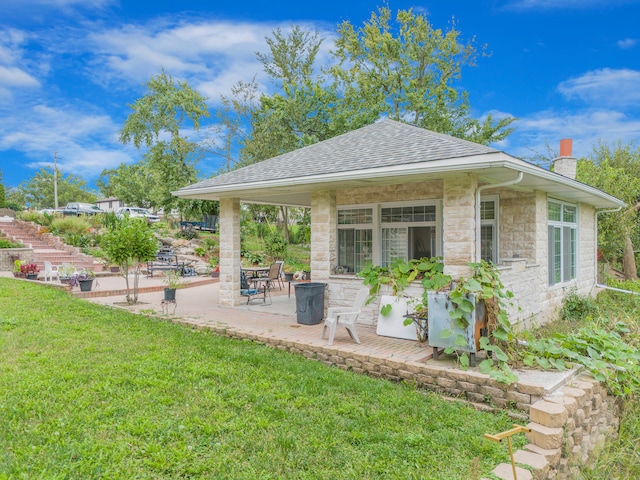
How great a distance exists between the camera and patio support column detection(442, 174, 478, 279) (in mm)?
6152

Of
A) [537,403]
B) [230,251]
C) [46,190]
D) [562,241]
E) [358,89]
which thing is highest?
[358,89]

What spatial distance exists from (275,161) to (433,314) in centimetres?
637

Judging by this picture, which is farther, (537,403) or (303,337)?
(303,337)

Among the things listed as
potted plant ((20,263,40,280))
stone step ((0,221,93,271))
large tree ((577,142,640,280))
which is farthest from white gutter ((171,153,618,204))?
stone step ((0,221,93,271))

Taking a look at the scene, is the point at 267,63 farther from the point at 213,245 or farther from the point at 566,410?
the point at 566,410

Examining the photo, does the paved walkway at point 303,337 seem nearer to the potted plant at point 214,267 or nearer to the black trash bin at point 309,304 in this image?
the black trash bin at point 309,304

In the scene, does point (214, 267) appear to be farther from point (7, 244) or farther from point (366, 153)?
point (366, 153)

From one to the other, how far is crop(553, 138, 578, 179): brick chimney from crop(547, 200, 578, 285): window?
973mm

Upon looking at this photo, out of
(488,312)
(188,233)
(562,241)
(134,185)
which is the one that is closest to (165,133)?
(188,233)

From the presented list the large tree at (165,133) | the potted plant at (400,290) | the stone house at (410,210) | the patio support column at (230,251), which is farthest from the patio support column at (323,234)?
the large tree at (165,133)

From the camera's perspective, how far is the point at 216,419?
12.5 feet

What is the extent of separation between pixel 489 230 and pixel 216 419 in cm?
740

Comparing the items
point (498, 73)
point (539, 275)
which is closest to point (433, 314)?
point (539, 275)

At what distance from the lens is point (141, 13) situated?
15.1 metres
